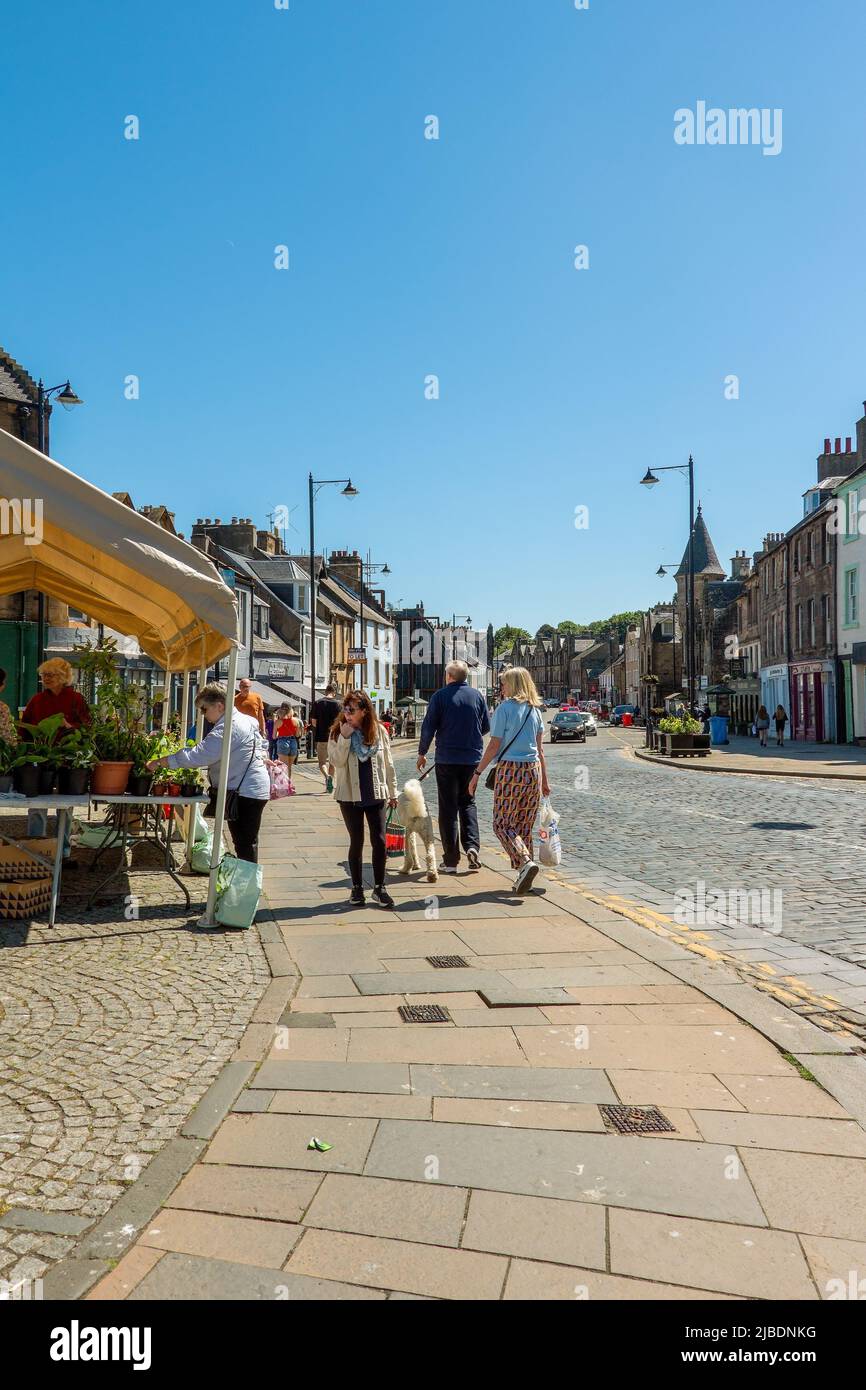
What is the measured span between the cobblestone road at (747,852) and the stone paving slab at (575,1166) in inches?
91.7

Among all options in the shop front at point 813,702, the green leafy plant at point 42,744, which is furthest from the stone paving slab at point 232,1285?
the shop front at point 813,702

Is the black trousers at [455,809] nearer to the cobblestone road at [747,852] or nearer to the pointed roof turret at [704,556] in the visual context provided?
the cobblestone road at [747,852]

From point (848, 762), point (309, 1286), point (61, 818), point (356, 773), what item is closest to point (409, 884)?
point (356, 773)

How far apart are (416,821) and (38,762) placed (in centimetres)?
328

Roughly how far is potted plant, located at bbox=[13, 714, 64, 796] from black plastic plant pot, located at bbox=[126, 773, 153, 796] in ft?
1.81

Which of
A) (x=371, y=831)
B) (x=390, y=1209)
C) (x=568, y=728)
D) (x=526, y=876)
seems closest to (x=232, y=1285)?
(x=390, y=1209)

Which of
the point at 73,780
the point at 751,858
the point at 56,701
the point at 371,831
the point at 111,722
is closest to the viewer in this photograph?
the point at 73,780

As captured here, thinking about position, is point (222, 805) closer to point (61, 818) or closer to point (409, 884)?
point (61, 818)

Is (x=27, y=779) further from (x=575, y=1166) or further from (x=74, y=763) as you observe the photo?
(x=575, y=1166)

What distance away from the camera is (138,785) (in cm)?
771

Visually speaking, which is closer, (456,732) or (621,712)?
(456,732)

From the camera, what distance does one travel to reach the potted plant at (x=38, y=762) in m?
7.29

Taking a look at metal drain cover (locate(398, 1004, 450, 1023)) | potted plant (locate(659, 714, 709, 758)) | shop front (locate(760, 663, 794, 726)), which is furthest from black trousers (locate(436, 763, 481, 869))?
shop front (locate(760, 663, 794, 726))

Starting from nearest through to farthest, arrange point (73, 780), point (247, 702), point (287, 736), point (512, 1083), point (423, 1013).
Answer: point (512, 1083), point (423, 1013), point (73, 780), point (247, 702), point (287, 736)
